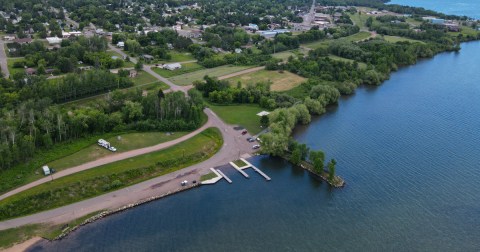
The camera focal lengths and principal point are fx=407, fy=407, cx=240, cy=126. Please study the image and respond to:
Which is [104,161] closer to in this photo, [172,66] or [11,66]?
[172,66]

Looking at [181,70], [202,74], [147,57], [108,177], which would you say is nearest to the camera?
[108,177]

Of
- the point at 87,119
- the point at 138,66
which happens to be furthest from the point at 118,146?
the point at 138,66

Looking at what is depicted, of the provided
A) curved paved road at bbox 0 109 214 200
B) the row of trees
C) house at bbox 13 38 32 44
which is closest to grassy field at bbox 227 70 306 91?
the row of trees

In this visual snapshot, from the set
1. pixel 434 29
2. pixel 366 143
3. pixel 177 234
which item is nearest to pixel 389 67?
pixel 366 143

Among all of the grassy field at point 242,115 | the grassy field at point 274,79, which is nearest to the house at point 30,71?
the grassy field at point 242,115

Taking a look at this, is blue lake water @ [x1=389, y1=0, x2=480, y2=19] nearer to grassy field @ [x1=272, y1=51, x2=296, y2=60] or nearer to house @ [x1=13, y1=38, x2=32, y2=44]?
grassy field @ [x1=272, y1=51, x2=296, y2=60]

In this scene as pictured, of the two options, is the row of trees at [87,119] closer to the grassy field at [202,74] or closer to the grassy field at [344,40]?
the grassy field at [202,74]
